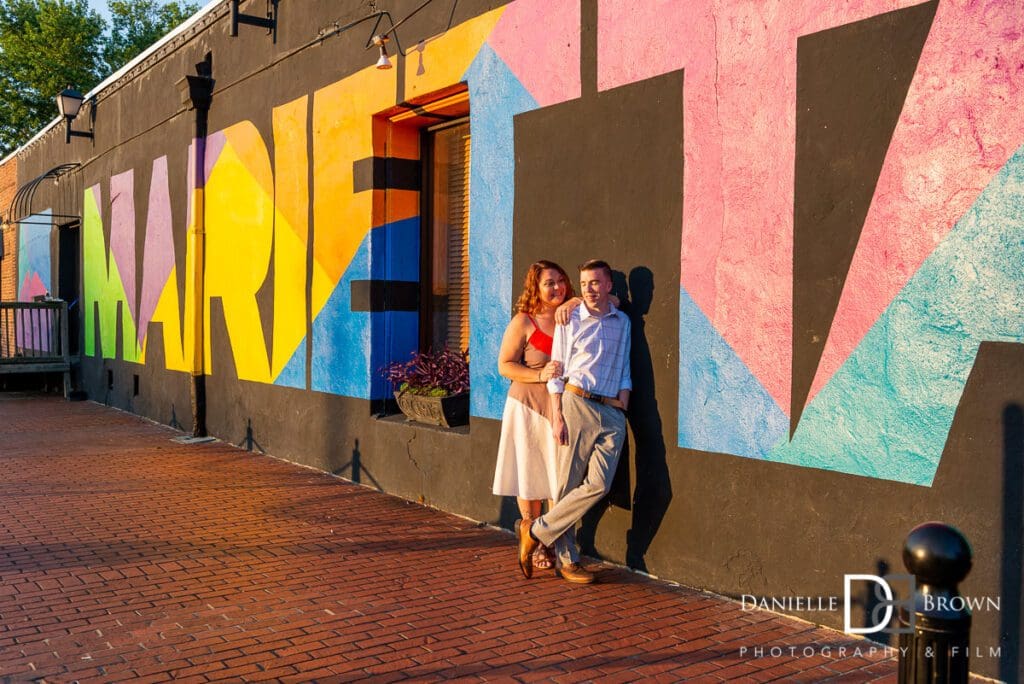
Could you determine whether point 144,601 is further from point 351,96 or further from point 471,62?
point 351,96

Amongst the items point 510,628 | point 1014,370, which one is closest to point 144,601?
point 510,628

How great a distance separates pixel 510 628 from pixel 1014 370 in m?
2.63

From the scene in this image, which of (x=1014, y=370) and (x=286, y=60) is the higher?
(x=286, y=60)

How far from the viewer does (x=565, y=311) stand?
5770 millimetres

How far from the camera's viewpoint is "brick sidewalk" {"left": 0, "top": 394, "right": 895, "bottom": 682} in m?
4.28

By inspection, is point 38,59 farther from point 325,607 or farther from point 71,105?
point 325,607

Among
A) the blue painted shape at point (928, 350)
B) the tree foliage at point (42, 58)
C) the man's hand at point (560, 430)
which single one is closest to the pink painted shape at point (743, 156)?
the blue painted shape at point (928, 350)

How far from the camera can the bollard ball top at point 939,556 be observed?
7.40ft

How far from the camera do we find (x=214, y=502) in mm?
8047

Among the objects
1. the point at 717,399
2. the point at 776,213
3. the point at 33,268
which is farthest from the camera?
the point at 33,268

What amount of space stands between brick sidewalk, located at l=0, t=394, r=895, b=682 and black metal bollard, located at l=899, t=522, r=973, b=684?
1.95m

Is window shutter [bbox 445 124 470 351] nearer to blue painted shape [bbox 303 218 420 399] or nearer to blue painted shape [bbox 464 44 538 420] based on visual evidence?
blue painted shape [bbox 303 218 420 399]

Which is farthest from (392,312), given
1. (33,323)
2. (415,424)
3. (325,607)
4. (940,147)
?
(33,323)

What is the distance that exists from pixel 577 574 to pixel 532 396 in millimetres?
1129
